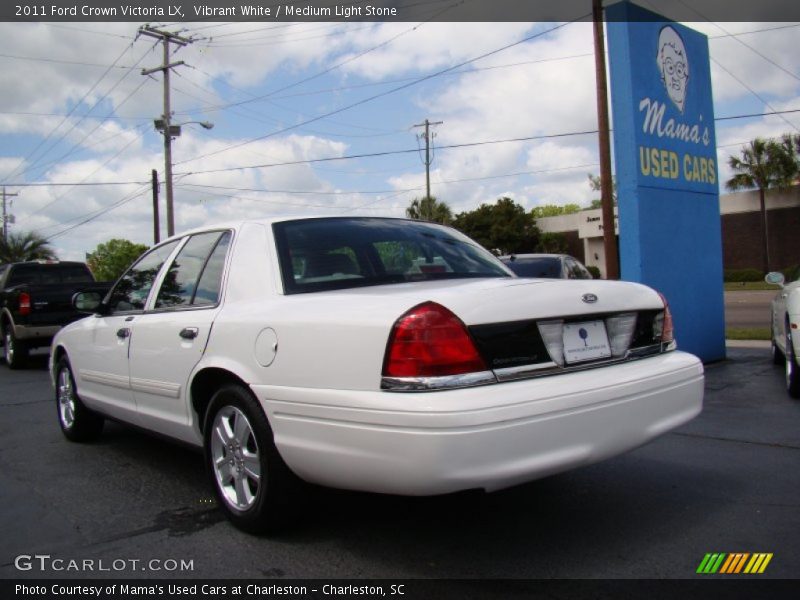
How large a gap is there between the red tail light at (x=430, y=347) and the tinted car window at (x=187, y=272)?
1.56 meters

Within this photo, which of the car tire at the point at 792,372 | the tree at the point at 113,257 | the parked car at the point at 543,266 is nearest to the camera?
the car tire at the point at 792,372

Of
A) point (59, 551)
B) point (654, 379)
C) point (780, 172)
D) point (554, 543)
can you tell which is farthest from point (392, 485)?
point (780, 172)

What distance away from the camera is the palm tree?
41.0m

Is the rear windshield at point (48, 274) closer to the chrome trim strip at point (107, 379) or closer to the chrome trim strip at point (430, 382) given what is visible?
the chrome trim strip at point (107, 379)

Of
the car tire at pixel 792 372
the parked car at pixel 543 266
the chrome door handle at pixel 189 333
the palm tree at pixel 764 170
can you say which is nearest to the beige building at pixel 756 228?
the palm tree at pixel 764 170

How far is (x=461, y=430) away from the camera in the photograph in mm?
2674

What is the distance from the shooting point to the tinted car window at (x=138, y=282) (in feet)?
15.4

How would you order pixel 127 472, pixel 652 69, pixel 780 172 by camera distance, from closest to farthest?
1. pixel 127 472
2. pixel 652 69
3. pixel 780 172

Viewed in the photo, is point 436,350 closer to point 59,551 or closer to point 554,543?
point 554,543

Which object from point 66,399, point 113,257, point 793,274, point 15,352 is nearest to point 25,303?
point 15,352

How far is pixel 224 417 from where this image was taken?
361cm

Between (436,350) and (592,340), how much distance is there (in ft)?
2.91

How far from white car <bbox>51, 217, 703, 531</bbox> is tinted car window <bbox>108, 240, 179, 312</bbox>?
0.88ft

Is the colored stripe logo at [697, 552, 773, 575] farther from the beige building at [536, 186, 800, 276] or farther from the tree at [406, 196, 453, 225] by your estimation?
the tree at [406, 196, 453, 225]
